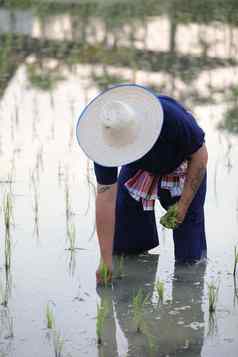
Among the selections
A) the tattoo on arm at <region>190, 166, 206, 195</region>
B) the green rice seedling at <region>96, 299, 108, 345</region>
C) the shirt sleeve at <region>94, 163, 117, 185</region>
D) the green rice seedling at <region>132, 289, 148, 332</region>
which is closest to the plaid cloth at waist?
the tattoo on arm at <region>190, 166, 206, 195</region>

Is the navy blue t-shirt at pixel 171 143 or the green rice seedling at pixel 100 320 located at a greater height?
the navy blue t-shirt at pixel 171 143

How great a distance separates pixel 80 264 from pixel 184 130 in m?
0.88

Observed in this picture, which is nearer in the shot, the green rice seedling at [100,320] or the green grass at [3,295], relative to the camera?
the green rice seedling at [100,320]

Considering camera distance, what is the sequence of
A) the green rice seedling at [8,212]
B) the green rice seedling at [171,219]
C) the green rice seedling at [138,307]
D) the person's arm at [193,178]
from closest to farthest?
1. the green rice seedling at [138,307]
2. the person's arm at [193,178]
3. the green rice seedling at [171,219]
4. the green rice seedling at [8,212]

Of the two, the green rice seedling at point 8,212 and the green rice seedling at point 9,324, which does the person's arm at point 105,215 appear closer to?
the green rice seedling at point 9,324

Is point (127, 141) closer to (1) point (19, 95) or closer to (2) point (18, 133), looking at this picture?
(2) point (18, 133)

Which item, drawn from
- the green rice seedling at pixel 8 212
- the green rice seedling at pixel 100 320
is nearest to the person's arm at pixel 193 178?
the green rice seedling at pixel 100 320

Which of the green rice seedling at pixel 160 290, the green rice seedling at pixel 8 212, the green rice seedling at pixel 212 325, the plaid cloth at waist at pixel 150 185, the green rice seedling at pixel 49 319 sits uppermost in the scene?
the plaid cloth at waist at pixel 150 185

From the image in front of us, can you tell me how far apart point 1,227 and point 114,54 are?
13.7 feet

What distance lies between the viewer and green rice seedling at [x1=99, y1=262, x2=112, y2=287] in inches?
175

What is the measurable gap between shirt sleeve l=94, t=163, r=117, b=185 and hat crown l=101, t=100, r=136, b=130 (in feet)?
0.74

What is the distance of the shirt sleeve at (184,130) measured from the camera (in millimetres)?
4246

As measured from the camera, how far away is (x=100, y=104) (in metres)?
4.20

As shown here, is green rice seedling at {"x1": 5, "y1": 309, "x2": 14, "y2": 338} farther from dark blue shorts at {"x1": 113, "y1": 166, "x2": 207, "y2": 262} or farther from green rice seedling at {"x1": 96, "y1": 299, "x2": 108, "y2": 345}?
dark blue shorts at {"x1": 113, "y1": 166, "x2": 207, "y2": 262}
